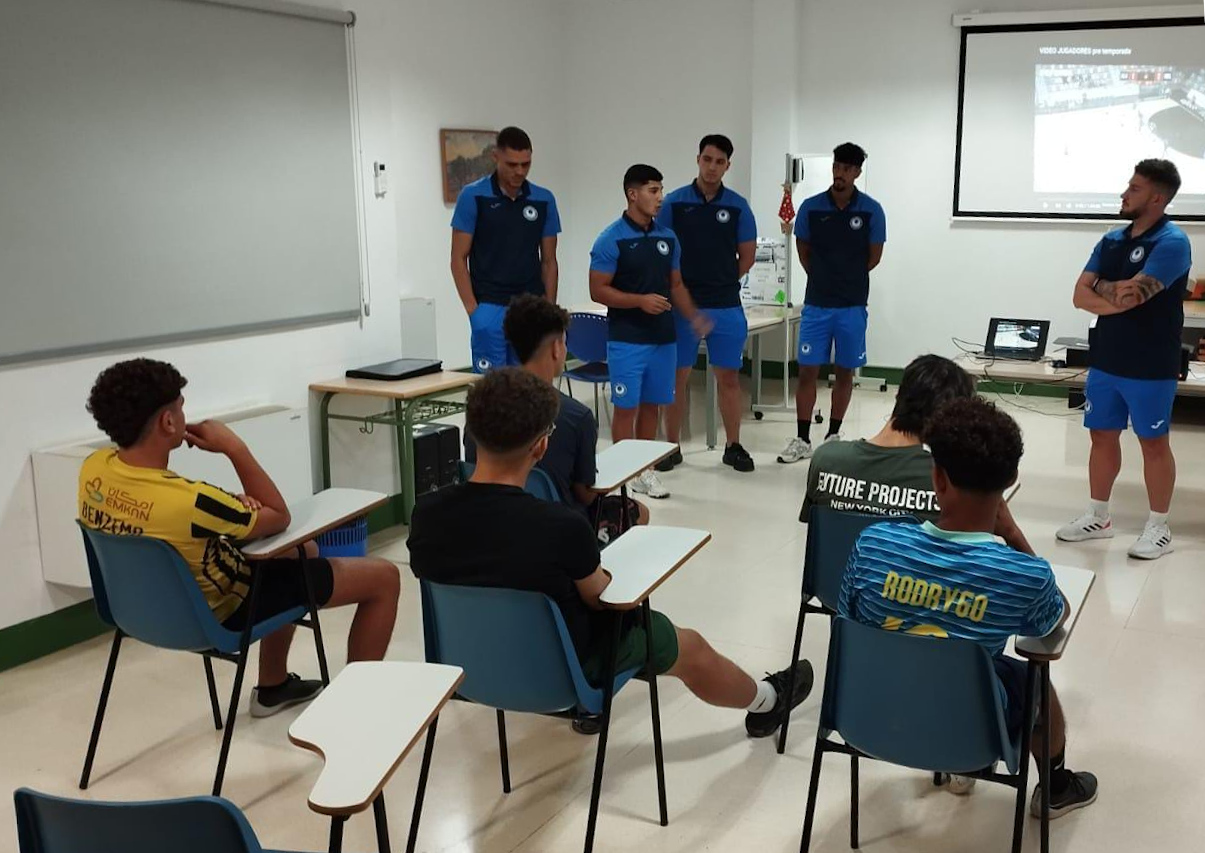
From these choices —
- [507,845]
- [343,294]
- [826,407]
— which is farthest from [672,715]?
[826,407]

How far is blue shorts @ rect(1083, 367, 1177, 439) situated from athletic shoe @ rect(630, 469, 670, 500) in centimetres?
198

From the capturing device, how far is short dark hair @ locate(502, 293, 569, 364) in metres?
3.48

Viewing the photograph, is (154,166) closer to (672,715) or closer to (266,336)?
(266,336)

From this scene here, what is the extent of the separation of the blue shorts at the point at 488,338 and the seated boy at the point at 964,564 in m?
3.08

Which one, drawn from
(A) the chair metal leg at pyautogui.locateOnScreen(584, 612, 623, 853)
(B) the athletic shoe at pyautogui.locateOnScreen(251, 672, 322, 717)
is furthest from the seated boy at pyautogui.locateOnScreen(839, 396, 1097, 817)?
(B) the athletic shoe at pyautogui.locateOnScreen(251, 672, 322, 717)

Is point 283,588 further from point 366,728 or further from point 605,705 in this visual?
point 366,728

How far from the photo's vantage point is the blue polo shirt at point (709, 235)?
6.03 m

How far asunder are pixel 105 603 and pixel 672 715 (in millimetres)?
1575

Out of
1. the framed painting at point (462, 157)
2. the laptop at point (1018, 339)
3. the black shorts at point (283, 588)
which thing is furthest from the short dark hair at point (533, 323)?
the framed painting at point (462, 157)

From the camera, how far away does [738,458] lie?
20.3ft

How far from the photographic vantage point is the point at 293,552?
3.19m

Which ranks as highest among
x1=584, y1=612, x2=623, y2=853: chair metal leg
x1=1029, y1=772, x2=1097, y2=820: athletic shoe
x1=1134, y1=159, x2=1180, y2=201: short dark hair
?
x1=1134, y1=159, x2=1180, y2=201: short dark hair

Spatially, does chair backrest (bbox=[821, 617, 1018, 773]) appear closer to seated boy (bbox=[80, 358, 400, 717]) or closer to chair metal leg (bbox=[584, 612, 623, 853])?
chair metal leg (bbox=[584, 612, 623, 853])

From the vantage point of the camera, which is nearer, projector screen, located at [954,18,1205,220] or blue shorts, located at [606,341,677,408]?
blue shorts, located at [606,341,677,408]
